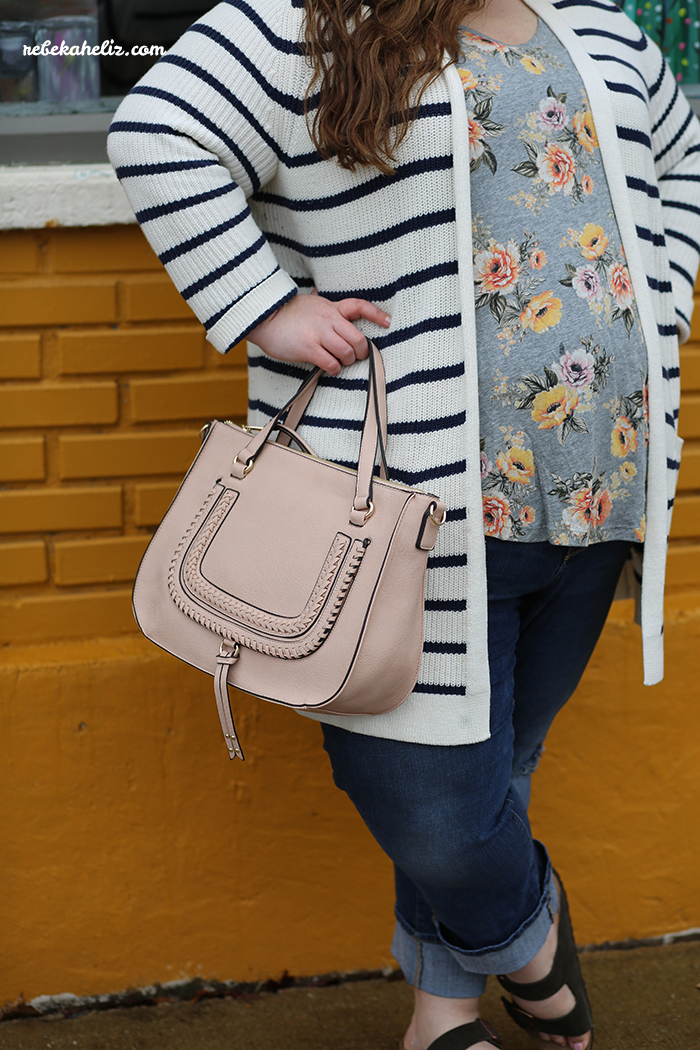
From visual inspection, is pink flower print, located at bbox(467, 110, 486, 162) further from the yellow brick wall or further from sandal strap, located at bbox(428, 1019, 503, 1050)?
sandal strap, located at bbox(428, 1019, 503, 1050)

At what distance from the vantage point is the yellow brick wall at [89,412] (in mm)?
1984

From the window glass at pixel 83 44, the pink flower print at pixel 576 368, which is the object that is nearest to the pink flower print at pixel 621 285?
the pink flower print at pixel 576 368

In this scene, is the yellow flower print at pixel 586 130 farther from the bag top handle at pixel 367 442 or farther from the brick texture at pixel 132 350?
the brick texture at pixel 132 350

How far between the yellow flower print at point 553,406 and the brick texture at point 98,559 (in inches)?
39.5

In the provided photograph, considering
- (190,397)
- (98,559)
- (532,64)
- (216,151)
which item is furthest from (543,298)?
(98,559)

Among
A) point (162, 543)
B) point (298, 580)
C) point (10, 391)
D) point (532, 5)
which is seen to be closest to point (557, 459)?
point (298, 580)

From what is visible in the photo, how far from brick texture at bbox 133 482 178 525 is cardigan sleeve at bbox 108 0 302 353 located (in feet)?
2.30

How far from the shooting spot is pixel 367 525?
134cm

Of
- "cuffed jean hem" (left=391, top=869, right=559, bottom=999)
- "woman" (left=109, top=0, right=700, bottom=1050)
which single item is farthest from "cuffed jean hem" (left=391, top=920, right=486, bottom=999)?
"woman" (left=109, top=0, right=700, bottom=1050)

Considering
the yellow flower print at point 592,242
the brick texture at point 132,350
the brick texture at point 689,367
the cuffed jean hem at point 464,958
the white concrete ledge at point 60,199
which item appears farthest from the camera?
the brick texture at point 689,367

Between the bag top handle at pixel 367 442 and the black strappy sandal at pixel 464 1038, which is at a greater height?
the bag top handle at pixel 367 442

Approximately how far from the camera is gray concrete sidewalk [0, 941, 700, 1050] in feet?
6.93

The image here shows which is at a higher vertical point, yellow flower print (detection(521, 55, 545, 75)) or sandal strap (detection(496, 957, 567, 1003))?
yellow flower print (detection(521, 55, 545, 75))

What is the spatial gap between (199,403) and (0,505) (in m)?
0.46
